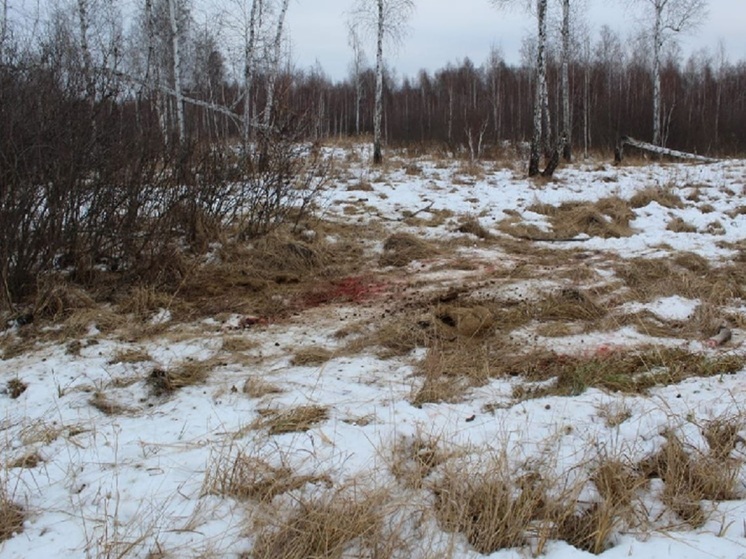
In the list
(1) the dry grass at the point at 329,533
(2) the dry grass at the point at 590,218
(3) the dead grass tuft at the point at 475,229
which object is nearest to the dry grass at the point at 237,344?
(1) the dry grass at the point at 329,533

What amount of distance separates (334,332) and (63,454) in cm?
200

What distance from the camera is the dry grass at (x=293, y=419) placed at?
2.57m

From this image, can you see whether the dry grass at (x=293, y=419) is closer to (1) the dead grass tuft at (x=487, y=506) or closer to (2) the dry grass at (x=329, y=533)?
(2) the dry grass at (x=329, y=533)

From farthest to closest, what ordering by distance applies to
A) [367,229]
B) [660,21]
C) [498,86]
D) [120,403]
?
[498,86] → [660,21] → [367,229] → [120,403]

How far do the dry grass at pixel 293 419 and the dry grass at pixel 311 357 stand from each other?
74 cm

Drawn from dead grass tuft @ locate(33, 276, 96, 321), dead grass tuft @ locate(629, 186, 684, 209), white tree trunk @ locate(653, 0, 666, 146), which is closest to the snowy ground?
dead grass tuft @ locate(33, 276, 96, 321)

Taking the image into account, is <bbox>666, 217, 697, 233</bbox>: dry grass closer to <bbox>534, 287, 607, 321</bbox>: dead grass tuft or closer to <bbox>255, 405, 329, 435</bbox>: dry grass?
<bbox>534, 287, 607, 321</bbox>: dead grass tuft

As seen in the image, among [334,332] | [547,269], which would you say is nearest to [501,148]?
[547,269]

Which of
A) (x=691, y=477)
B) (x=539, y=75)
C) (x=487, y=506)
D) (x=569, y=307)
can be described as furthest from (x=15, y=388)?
(x=539, y=75)

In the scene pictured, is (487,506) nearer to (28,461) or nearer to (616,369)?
(616,369)

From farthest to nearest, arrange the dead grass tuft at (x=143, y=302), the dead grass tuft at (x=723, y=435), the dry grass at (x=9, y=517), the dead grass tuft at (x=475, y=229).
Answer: the dead grass tuft at (x=475, y=229) → the dead grass tuft at (x=143, y=302) → the dead grass tuft at (x=723, y=435) → the dry grass at (x=9, y=517)

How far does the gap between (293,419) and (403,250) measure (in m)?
3.85

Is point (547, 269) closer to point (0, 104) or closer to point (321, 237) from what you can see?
point (321, 237)

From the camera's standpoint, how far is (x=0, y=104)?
14.0 feet
